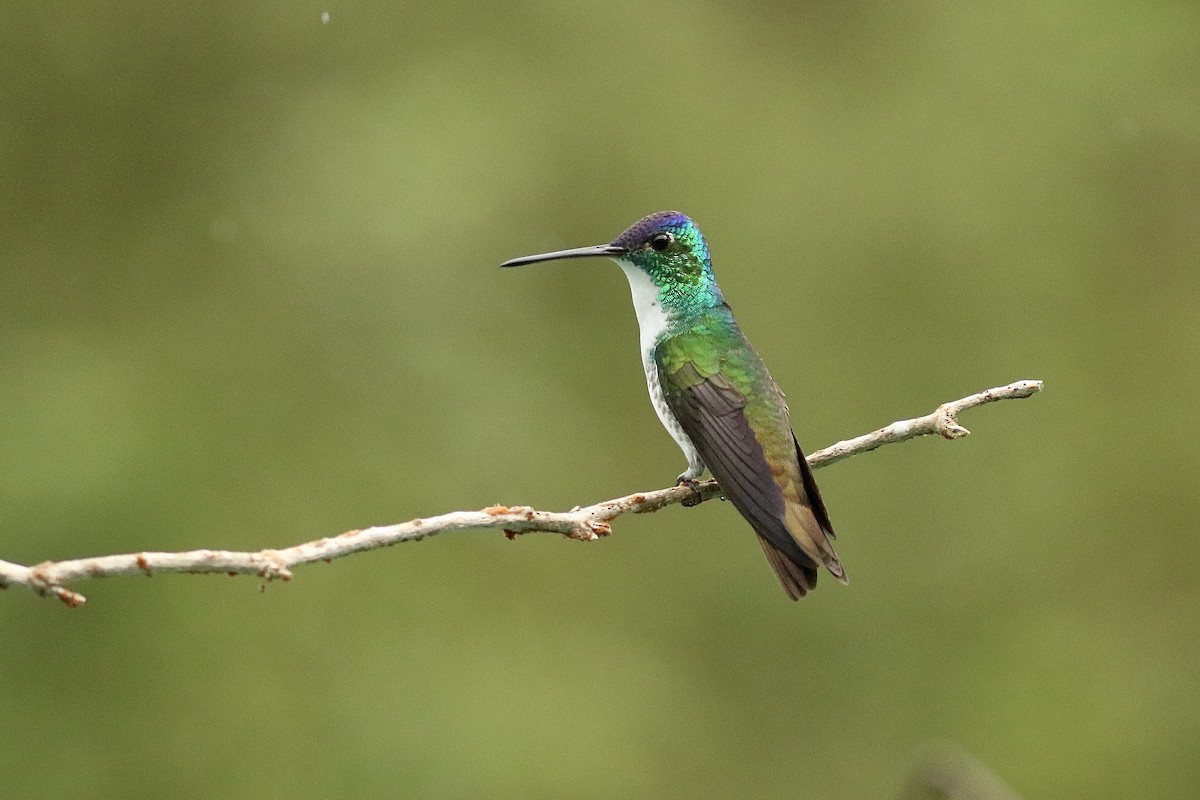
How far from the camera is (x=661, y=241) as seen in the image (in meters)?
3.37

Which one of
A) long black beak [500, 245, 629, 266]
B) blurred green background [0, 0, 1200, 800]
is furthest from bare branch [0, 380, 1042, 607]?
blurred green background [0, 0, 1200, 800]

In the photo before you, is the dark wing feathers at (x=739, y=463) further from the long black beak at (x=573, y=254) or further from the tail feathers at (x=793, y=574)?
the long black beak at (x=573, y=254)

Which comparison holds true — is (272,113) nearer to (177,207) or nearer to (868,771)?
(177,207)

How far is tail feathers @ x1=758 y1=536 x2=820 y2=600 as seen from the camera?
2.72 meters

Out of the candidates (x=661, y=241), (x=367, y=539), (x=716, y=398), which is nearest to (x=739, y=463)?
(x=716, y=398)

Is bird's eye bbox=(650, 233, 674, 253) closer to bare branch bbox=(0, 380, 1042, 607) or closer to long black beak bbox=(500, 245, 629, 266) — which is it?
long black beak bbox=(500, 245, 629, 266)

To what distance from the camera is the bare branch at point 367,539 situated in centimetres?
182

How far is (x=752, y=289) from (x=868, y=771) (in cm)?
265

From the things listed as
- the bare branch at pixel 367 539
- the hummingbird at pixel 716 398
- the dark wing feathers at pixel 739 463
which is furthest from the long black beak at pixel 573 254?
the bare branch at pixel 367 539

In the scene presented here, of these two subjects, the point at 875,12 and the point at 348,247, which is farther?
the point at 875,12

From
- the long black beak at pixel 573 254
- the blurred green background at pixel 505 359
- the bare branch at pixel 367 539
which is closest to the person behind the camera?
the bare branch at pixel 367 539

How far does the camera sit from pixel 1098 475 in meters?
7.77

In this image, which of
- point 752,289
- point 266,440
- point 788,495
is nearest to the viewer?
point 788,495

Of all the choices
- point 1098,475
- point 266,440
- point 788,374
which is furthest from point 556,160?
point 1098,475
